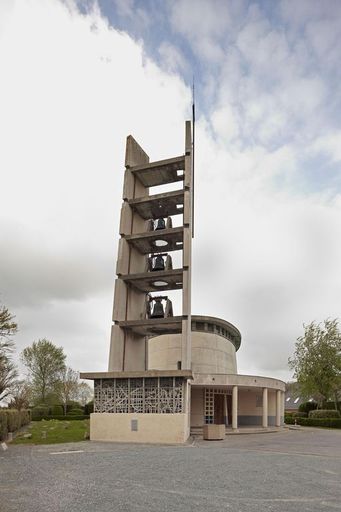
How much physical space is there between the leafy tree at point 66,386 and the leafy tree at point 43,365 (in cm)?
109

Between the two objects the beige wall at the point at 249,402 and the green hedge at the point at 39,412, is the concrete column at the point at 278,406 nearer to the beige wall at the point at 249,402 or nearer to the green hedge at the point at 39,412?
the beige wall at the point at 249,402

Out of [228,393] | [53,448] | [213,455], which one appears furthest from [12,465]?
[228,393]

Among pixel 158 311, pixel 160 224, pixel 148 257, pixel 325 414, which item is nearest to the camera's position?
pixel 158 311

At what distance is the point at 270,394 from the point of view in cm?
4450

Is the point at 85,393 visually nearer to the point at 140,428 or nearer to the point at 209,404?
the point at 209,404

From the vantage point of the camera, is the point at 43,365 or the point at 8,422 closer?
the point at 8,422

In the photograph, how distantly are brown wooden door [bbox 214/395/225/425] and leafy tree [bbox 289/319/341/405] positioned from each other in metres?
18.8

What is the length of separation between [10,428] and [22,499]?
23.4 m

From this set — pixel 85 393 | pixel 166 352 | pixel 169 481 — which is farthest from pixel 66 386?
pixel 169 481

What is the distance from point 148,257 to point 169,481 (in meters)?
26.3

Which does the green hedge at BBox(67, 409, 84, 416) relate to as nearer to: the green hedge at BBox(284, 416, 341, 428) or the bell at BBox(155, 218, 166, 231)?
the green hedge at BBox(284, 416, 341, 428)

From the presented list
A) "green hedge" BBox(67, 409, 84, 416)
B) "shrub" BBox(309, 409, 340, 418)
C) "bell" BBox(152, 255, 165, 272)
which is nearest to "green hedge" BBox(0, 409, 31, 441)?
"bell" BBox(152, 255, 165, 272)

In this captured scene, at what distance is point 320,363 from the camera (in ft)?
182

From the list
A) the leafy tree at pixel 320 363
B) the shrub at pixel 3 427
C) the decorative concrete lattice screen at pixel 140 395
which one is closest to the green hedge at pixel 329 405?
the leafy tree at pixel 320 363
